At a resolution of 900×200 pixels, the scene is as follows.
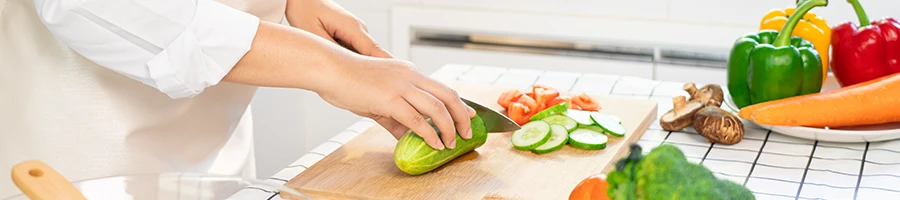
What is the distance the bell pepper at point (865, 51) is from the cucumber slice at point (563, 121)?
0.52 meters

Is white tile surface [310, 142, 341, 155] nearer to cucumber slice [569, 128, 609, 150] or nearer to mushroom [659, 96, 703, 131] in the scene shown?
cucumber slice [569, 128, 609, 150]

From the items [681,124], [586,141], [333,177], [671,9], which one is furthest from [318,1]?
[671,9]

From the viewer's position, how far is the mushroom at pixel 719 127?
1.51m

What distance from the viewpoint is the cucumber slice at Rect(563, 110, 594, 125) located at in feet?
5.14

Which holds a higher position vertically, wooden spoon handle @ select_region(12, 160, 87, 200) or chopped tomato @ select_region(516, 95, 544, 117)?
wooden spoon handle @ select_region(12, 160, 87, 200)

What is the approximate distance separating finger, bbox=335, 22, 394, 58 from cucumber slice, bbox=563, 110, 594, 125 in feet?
1.00

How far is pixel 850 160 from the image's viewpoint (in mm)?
1447

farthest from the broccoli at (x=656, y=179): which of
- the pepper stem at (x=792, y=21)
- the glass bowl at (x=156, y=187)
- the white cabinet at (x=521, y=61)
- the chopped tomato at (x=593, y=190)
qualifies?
the white cabinet at (x=521, y=61)

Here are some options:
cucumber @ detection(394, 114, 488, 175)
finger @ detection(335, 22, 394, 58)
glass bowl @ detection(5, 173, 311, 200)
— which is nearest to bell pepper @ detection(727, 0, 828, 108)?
cucumber @ detection(394, 114, 488, 175)

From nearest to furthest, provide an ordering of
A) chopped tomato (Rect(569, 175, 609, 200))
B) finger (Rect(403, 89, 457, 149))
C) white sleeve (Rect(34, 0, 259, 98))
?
chopped tomato (Rect(569, 175, 609, 200))
white sleeve (Rect(34, 0, 259, 98))
finger (Rect(403, 89, 457, 149))

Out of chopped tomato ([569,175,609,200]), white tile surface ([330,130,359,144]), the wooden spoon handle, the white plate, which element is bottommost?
white tile surface ([330,130,359,144])

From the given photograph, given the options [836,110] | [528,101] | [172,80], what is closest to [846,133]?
[836,110]

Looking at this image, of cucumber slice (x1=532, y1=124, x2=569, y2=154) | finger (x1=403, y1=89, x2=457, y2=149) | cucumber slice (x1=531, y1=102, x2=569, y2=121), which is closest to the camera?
finger (x1=403, y1=89, x2=457, y2=149)

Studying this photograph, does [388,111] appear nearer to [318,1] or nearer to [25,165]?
[318,1]
